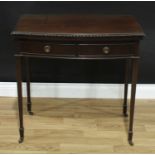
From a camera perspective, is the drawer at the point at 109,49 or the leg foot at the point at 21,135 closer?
the drawer at the point at 109,49

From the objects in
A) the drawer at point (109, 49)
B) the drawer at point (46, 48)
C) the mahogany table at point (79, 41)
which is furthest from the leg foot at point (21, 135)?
the drawer at point (109, 49)

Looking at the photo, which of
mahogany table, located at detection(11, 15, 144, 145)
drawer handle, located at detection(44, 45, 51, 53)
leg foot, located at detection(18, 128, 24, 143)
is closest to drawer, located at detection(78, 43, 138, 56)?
mahogany table, located at detection(11, 15, 144, 145)

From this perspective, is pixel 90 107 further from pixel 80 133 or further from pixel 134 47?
pixel 134 47

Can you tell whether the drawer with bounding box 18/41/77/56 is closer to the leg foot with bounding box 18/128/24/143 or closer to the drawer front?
the drawer front

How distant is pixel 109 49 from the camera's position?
1.98 meters

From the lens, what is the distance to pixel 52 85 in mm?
2781

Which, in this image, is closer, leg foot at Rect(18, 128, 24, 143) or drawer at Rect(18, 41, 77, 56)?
drawer at Rect(18, 41, 77, 56)

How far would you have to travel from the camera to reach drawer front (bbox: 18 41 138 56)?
1.98 metres

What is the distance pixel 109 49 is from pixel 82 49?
6.1 inches

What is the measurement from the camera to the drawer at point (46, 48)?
1984 millimetres

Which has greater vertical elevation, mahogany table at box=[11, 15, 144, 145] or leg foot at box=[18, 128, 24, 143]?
mahogany table at box=[11, 15, 144, 145]

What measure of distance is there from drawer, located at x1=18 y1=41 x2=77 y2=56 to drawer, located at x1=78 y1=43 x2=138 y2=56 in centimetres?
6

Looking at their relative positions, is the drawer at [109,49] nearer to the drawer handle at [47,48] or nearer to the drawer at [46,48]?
the drawer at [46,48]

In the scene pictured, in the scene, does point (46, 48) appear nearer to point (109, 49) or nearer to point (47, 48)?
point (47, 48)
